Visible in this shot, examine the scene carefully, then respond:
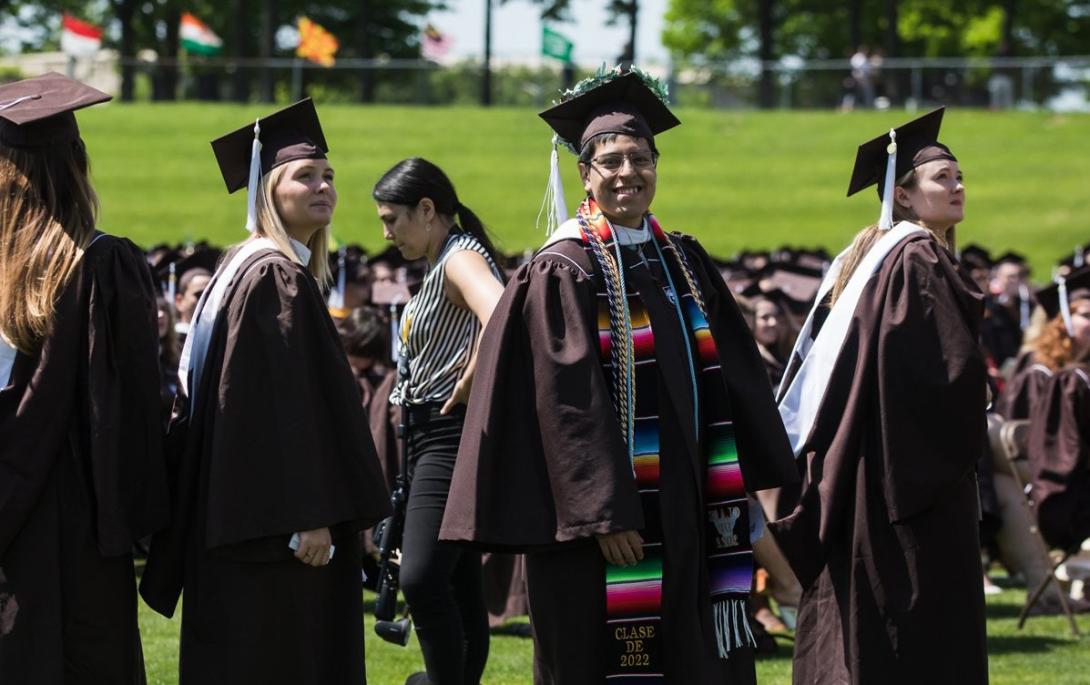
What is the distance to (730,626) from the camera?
189 inches

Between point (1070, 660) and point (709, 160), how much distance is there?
2918 cm

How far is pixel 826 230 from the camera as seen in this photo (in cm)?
3114

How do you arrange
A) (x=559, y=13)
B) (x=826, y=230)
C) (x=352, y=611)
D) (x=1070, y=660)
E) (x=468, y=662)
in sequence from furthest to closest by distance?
(x=559, y=13), (x=826, y=230), (x=1070, y=660), (x=468, y=662), (x=352, y=611)

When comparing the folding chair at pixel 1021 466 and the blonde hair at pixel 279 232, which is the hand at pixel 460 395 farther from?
the folding chair at pixel 1021 466

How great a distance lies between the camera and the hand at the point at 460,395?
577 centimetres

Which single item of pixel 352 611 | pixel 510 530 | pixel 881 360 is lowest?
pixel 352 611

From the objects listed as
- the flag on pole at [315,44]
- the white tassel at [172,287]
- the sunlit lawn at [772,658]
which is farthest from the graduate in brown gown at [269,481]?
the flag on pole at [315,44]

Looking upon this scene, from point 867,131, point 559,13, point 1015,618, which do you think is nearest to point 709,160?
point 867,131

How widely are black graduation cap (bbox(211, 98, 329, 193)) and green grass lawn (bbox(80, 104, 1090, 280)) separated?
23.5 m

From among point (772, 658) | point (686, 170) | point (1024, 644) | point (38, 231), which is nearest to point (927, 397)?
point (38, 231)

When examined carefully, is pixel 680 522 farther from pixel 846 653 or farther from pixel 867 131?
pixel 867 131

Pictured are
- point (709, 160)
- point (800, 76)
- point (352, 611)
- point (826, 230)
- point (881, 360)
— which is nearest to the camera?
point (352, 611)

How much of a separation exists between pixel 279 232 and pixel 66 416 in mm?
847

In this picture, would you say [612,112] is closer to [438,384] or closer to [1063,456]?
[438,384]
